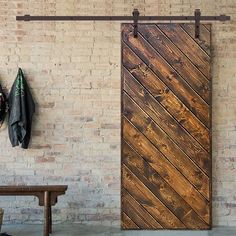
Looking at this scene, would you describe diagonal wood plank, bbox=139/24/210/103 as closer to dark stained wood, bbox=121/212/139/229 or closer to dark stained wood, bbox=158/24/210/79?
dark stained wood, bbox=158/24/210/79

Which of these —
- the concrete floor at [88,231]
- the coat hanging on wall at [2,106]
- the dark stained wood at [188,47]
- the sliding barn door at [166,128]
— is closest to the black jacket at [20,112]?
the coat hanging on wall at [2,106]

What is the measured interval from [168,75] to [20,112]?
1771 millimetres

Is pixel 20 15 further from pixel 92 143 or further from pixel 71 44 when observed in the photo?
pixel 92 143

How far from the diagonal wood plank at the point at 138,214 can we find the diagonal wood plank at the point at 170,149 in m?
0.64

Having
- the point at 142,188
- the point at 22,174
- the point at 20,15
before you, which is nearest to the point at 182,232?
the point at 142,188

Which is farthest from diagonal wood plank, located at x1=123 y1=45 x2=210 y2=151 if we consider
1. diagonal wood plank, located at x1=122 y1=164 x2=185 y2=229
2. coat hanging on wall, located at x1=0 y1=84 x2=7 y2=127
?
coat hanging on wall, located at x1=0 y1=84 x2=7 y2=127

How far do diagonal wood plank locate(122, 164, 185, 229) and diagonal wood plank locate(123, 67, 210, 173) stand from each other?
2.11 feet

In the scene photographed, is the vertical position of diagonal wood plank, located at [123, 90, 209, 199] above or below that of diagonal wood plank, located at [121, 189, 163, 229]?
above

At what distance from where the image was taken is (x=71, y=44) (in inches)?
209

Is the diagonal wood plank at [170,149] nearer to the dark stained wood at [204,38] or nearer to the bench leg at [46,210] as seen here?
the dark stained wood at [204,38]

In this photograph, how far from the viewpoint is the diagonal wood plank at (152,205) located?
205 inches

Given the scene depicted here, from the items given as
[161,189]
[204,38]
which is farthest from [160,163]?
[204,38]

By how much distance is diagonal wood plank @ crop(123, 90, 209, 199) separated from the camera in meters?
5.21

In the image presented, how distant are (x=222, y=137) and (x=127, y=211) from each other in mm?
1418
